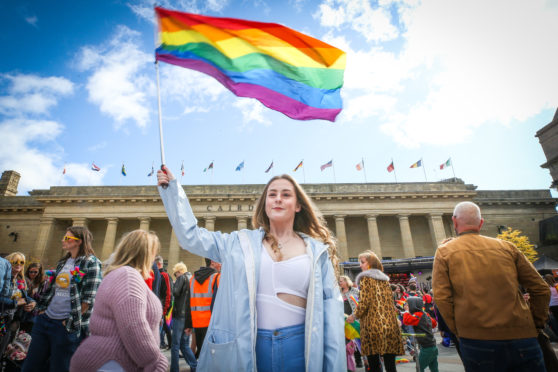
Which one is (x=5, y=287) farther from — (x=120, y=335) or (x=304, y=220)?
(x=304, y=220)

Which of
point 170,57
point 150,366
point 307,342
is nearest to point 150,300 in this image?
point 150,366

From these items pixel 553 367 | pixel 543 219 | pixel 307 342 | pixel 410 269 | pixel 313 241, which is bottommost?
pixel 553 367

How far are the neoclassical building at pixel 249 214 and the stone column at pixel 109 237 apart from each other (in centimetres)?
7

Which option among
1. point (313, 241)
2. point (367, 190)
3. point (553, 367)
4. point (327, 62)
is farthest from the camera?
point (367, 190)

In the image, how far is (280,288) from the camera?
1849mm

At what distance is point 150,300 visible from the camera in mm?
2242

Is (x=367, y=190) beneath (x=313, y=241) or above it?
above

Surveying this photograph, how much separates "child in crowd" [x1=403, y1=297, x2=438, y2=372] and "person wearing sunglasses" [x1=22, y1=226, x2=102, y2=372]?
492 cm

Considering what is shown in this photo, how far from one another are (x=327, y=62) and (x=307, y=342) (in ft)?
11.2

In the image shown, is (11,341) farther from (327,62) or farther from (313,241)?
(327,62)

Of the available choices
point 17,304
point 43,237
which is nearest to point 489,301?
point 17,304

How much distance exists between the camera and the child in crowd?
4.59m

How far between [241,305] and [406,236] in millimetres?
25651

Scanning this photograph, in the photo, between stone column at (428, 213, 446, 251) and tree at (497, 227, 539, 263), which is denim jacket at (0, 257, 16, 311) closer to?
stone column at (428, 213, 446, 251)
